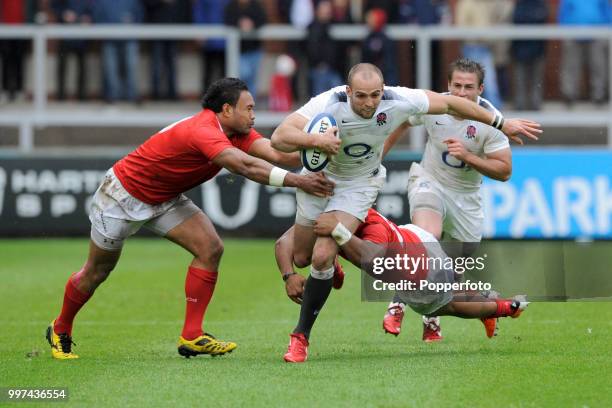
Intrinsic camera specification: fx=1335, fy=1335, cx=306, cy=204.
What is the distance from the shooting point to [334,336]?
1105 centimetres

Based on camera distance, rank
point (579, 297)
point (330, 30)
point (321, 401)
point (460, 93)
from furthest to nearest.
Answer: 1. point (330, 30)
2. point (579, 297)
3. point (460, 93)
4. point (321, 401)

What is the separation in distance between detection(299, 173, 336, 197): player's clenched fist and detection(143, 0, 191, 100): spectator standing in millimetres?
12426

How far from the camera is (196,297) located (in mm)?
9719

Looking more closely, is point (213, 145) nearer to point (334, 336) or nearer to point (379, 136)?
point (379, 136)

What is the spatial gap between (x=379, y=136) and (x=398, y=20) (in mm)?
11946

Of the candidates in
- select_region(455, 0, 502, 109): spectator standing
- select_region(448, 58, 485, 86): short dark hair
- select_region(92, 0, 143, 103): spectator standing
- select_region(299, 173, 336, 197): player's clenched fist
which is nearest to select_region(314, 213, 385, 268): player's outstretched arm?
select_region(299, 173, 336, 197): player's clenched fist

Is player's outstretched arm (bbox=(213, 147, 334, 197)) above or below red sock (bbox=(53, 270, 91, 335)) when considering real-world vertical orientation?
above

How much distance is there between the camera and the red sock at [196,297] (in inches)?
381

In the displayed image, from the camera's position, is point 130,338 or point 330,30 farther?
point 330,30

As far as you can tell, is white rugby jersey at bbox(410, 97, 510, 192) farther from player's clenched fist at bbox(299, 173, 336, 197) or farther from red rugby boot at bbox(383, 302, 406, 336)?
player's clenched fist at bbox(299, 173, 336, 197)

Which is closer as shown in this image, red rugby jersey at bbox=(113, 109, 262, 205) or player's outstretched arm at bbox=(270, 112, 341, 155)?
player's outstretched arm at bbox=(270, 112, 341, 155)

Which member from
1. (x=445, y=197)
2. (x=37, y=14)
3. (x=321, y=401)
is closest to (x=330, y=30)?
(x=37, y=14)

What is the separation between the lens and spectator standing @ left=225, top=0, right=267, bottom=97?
20750 mm

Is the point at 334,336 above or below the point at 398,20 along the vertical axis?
below
